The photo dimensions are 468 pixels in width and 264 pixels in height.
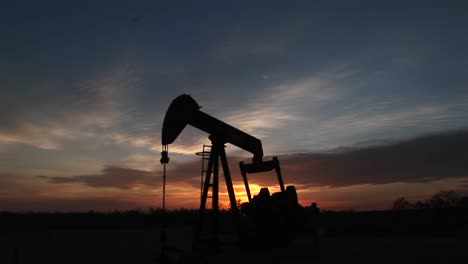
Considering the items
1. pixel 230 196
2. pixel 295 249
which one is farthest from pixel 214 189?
pixel 295 249

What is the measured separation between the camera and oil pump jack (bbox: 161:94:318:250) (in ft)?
39.2

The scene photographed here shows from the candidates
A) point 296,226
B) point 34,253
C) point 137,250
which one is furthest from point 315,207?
point 34,253

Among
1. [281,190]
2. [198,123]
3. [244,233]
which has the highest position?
[198,123]

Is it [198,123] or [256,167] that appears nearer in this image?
[198,123]

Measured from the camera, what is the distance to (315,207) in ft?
41.7

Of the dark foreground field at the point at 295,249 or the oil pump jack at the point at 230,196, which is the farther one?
the oil pump jack at the point at 230,196

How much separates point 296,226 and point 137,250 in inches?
256

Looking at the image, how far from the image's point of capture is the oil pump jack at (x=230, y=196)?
12.0m

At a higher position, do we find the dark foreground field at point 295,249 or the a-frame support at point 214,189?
the a-frame support at point 214,189

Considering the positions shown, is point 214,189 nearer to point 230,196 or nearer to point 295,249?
point 230,196

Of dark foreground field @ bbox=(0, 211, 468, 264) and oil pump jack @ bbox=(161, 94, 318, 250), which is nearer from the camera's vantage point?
dark foreground field @ bbox=(0, 211, 468, 264)

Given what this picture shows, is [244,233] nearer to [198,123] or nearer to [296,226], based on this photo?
[296,226]

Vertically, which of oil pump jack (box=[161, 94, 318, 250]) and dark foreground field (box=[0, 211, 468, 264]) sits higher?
oil pump jack (box=[161, 94, 318, 250])

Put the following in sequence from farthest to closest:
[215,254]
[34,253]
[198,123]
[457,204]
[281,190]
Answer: [457,204] < [34,253] < [281,190] < [198,123] < [215,254]
